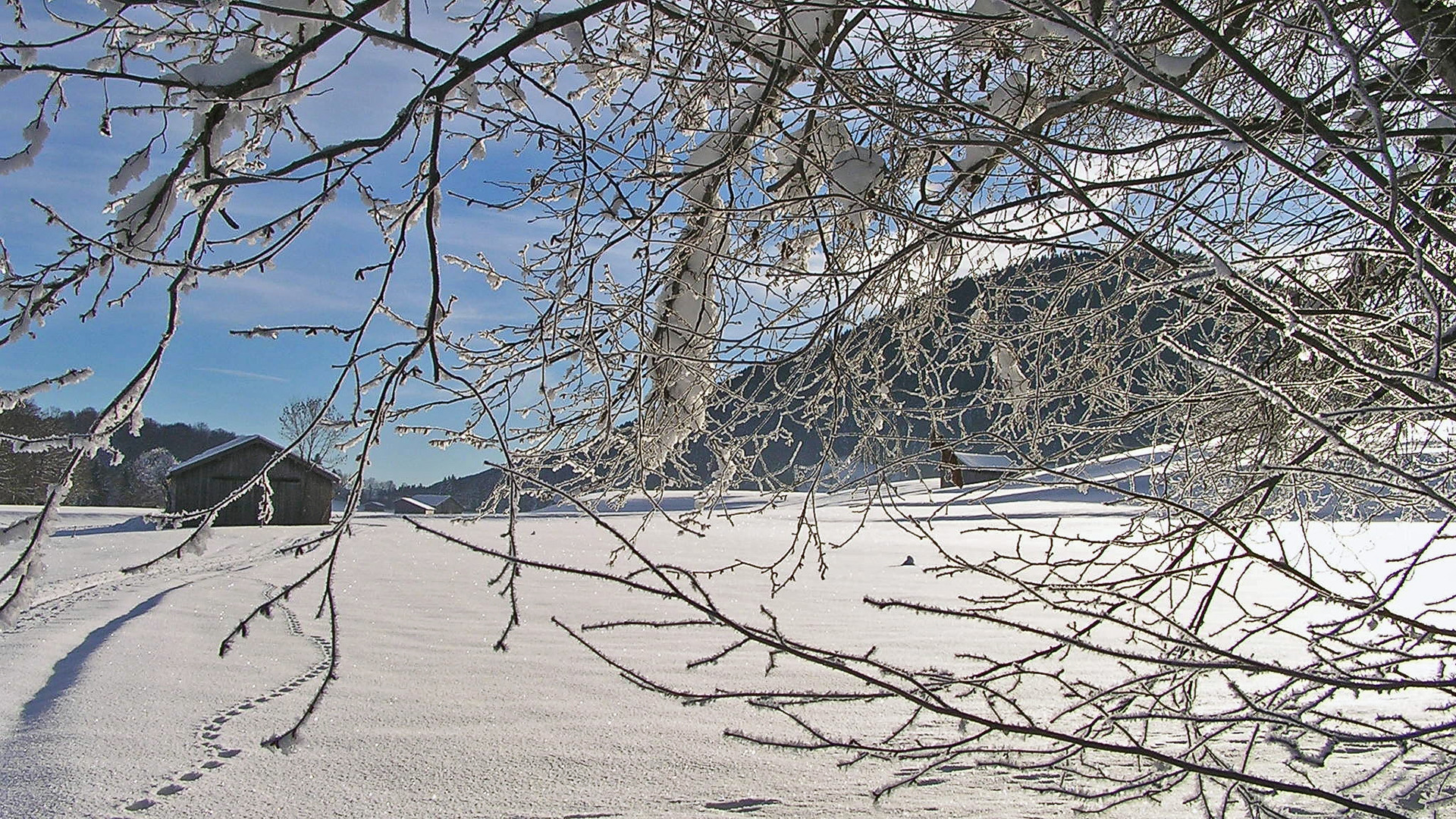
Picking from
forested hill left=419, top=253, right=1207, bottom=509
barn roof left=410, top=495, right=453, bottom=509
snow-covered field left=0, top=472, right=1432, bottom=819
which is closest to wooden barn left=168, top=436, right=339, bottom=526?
snow-covered field left=0, top=472, right=1432, bottom=819

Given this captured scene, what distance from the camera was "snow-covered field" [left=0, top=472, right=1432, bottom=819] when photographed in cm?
230

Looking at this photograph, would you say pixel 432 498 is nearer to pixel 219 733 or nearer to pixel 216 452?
pixel 216 452

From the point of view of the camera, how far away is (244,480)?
766 inches

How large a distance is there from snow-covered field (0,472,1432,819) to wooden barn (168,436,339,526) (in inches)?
607

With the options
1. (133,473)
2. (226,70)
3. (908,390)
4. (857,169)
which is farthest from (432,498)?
(226,70)

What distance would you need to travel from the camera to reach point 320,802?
2250 mm

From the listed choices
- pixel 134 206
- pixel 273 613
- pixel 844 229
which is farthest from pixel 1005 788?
pixel 273 613

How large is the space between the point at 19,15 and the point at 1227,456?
4168 mm

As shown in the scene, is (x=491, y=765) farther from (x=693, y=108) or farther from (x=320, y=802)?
(x=693, y=108)

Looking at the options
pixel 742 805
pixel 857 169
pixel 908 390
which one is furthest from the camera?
pixel 908 390

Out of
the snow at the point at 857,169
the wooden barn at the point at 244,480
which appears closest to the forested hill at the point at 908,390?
the snow at the point at 857,169

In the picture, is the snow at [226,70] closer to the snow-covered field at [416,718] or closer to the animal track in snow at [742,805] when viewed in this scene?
the snow-covered field at [416,718]

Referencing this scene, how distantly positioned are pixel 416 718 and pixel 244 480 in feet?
63.5

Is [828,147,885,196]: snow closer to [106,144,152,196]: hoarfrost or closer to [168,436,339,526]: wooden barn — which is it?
[106,144,152,196]: hoarfrost
